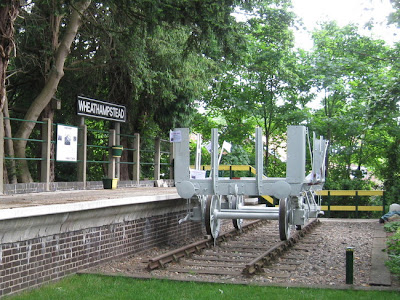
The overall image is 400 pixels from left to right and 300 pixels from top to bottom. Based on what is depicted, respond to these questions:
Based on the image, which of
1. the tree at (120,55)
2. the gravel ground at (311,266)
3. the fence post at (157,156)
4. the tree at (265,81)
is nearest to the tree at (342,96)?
the tree at (265,81)

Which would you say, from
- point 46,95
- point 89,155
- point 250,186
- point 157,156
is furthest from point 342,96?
point 250,186

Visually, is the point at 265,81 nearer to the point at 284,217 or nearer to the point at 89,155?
the point at 89,155

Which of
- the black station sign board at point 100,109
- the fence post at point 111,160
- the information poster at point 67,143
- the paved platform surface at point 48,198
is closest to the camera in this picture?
the paved platform surface at point 48,198

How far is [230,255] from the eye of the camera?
11.0 metres

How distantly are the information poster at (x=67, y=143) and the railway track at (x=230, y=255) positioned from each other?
4.65 meters

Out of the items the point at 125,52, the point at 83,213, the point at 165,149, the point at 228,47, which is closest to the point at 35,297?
the point at 83,213

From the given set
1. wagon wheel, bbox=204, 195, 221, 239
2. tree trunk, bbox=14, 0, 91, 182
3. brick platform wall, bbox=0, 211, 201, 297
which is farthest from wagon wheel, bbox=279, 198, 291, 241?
tree trunk, bbox=14, 0, 91, 182

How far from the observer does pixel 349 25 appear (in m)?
27.6

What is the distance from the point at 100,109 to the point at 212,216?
6501 mm

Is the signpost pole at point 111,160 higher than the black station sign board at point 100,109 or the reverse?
the reverse

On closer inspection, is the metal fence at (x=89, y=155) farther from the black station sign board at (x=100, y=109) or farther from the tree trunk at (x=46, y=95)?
the black station sign board at (x=100, y=109)

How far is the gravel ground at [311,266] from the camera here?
8.31 metres

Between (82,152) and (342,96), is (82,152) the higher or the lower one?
the lower one

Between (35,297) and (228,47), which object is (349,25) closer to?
(228,47)
